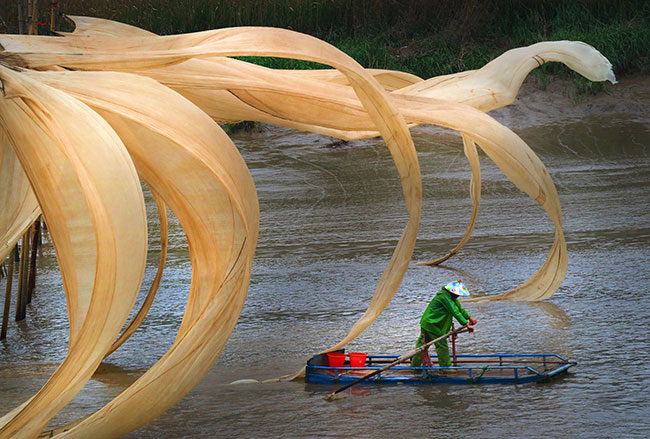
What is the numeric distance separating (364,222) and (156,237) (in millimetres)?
3778

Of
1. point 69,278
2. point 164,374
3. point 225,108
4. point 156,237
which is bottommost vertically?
point 156,237

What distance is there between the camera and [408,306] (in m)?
12.0

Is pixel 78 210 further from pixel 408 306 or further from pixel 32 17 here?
pixel 32 17

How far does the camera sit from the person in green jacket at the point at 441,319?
9.28 meters

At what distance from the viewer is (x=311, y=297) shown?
12.8 m

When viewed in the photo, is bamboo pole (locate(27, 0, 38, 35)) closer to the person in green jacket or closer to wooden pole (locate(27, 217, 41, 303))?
wooden pole (locate(27, 217, 41, 303))

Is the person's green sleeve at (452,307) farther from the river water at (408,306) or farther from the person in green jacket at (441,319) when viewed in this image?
the river water at (408,306)

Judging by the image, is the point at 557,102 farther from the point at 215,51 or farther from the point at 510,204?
the point at 215,51

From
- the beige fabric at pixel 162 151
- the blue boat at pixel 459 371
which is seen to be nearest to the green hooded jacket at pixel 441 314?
the blue boat at pixel 459 371

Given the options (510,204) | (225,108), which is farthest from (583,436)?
(510,204)

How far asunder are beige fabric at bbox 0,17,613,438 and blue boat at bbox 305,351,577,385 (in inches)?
45.9

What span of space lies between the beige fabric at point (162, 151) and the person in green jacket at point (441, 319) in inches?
54.7

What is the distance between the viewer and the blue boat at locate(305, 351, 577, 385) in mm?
8914

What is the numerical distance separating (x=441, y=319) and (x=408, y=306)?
2.61m
